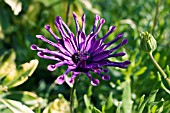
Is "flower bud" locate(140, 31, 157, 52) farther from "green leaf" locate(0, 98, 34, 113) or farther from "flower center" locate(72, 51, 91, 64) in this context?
"green leaf" locate(0, 98, 34, 113)

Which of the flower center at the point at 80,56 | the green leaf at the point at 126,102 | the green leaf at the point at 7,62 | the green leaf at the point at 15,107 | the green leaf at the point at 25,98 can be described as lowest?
the green leaf at the point at 126,102

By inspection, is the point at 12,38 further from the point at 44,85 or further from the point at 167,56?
the point at 167,56

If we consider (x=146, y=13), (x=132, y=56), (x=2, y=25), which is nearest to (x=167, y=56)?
(x=132, y=56)

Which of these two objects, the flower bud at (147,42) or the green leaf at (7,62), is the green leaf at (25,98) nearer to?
the green leaf at (7,62)

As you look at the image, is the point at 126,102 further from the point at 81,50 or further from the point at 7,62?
the point at 7,62

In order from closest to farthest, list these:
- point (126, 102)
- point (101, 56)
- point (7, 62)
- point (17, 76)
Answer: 1. point (101, 56)
2. point (126, 102)
3. point (17, 76)
4. point (7, 62)

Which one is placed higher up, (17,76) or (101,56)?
(17,76)

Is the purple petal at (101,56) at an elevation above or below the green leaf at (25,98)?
below

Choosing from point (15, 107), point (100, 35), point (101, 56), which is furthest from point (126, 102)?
point (100, 35)

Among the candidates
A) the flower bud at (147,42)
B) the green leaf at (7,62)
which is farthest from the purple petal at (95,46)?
the green leaf at (7,62)

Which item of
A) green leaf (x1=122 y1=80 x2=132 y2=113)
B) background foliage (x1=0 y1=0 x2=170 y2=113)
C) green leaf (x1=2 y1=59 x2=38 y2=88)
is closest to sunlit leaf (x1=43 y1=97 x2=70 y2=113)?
background foliage (x1=0 y1=0 x2=170 y2=113)
